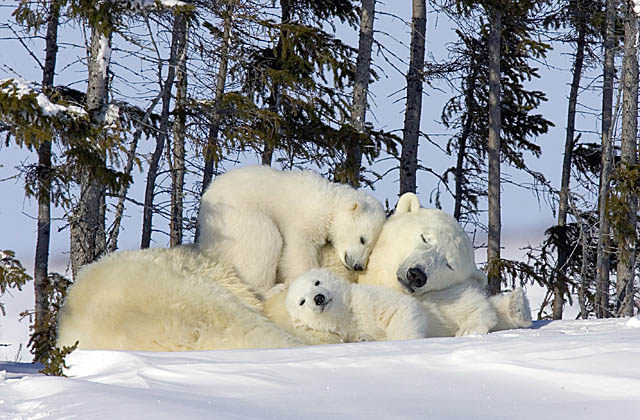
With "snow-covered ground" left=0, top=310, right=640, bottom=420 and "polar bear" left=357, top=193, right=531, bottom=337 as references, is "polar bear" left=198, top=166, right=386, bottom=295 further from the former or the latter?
"snow-covered ground" left=0, top=310, right=640, bottom=420

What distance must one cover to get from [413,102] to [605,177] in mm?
3250

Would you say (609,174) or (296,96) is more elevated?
(296,96)

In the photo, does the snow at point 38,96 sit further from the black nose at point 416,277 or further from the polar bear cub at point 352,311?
the black nose at point 416,277

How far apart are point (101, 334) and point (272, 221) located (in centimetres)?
119

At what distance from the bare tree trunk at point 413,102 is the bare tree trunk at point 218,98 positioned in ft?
9.70

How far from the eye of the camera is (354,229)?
15.2ft

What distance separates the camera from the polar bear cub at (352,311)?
397cm

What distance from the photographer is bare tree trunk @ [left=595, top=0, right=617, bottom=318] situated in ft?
37.2

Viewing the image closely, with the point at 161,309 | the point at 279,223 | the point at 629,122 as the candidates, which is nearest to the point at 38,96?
the point at 279,223

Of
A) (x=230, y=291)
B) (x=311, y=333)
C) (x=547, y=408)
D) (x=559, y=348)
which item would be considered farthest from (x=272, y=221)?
(x=547, y=408)

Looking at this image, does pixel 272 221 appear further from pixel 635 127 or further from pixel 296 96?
pixel 635 127

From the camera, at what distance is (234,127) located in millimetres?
9938

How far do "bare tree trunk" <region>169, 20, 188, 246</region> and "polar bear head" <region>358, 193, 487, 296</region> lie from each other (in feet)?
15.6

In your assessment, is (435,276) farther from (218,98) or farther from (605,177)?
(605,177)
